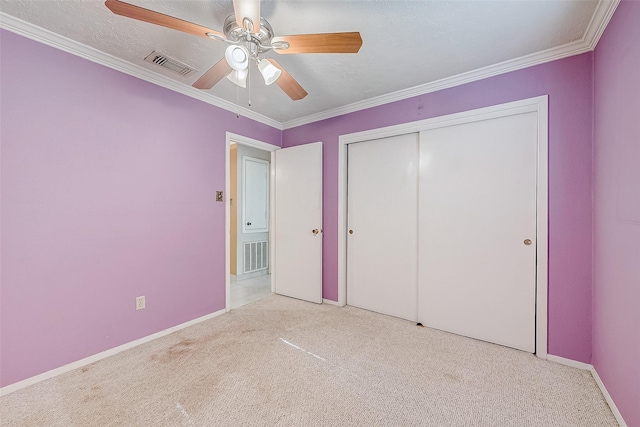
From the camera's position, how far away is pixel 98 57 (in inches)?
77.2

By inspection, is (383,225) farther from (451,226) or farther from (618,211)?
(618,211)

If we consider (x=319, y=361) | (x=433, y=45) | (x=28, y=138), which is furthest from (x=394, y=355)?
(x=28, y=138)

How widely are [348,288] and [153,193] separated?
2.29 meters

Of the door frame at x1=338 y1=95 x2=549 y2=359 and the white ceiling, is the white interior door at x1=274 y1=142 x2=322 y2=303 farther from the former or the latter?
the door frame at x1=338 y1=95 x2=549 y2=359

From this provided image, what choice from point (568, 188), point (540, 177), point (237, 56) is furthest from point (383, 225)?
point (237, 56)

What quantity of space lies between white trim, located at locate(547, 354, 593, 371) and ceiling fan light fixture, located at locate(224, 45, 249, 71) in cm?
298

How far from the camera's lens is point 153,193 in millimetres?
2312

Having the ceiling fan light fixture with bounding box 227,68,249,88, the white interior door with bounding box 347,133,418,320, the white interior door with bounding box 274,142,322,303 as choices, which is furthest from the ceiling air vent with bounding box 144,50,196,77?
the white interior door with bounding box 347,133,418,320

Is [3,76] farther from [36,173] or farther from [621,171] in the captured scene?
[621,171]

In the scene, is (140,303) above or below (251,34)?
below

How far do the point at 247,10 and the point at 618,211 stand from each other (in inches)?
87.6

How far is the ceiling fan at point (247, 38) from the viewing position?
1196 mm

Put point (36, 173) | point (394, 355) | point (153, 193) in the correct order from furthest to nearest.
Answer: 1. point (153, 193)
2. point (394, 355)
3. point (36, 173)

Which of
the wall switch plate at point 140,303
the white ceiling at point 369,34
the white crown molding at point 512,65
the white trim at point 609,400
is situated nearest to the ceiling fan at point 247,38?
the white ceiling at point 369,34
